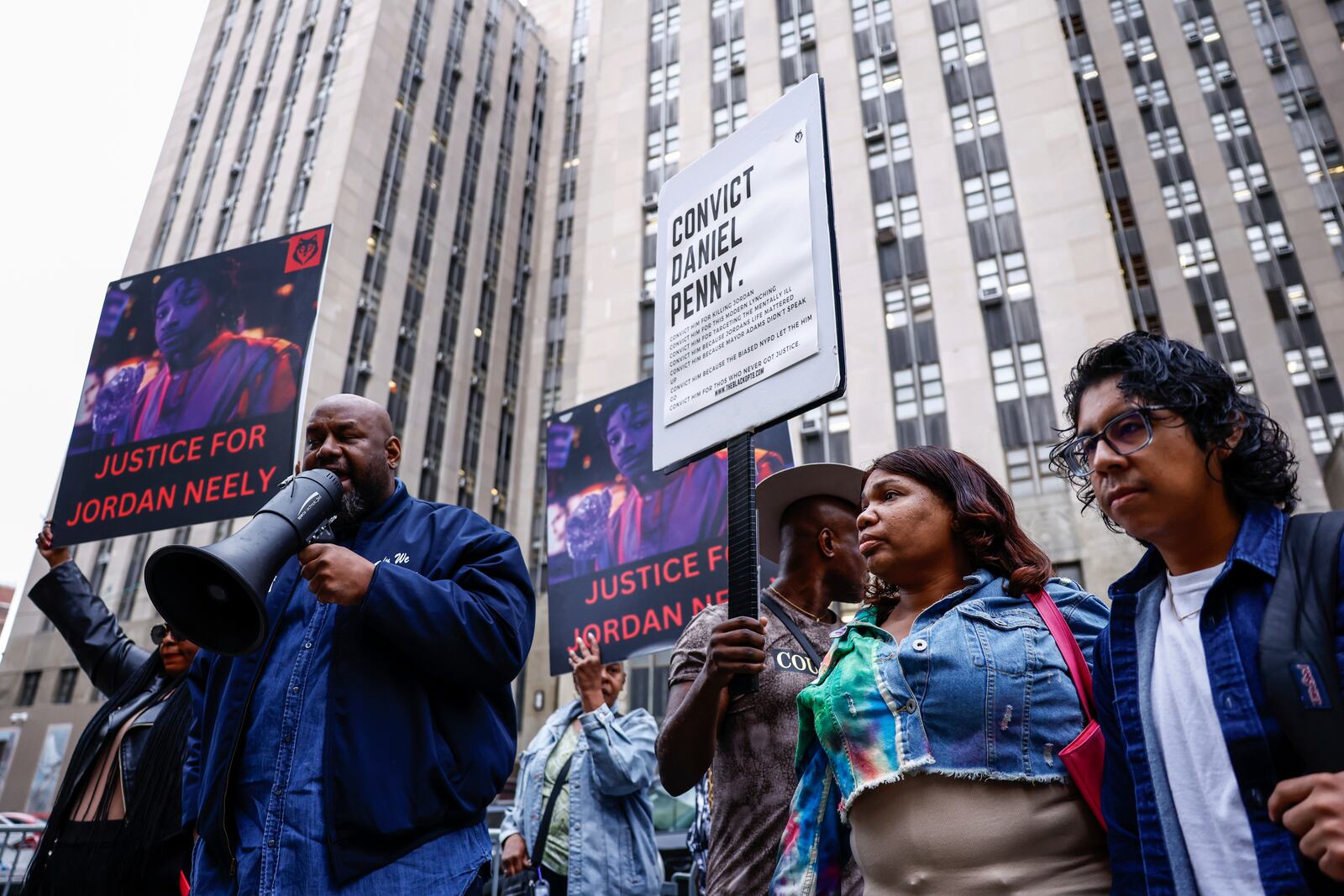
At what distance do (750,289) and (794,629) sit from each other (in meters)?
1.29

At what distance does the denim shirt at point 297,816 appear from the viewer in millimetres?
2359

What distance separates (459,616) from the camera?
101 inches

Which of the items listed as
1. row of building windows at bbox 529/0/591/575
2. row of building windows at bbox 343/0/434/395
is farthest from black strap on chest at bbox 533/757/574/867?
row of building windows at bbox 529/0/591/575

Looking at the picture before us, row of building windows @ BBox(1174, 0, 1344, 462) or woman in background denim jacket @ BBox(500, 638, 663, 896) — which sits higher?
row of building windows @ BBox(1174, 0, 1344, 462)

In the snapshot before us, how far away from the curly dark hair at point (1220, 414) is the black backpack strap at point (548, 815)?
413cm

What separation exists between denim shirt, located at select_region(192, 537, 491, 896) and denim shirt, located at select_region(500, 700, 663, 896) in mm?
2411

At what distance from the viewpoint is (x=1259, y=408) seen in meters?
2.10

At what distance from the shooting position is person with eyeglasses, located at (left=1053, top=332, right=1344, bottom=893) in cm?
163

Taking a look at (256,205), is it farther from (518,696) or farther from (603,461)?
(603,461)

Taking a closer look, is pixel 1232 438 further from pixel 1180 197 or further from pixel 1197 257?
pixel 1180 197

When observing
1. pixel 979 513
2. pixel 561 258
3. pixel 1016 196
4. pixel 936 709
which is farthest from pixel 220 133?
pixel 936 709

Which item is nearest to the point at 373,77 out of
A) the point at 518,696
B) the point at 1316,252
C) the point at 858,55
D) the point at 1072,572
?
the point at 858,55

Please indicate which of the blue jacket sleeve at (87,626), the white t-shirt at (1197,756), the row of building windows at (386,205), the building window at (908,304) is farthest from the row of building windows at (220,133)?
the white t-shirt at (1197,756)

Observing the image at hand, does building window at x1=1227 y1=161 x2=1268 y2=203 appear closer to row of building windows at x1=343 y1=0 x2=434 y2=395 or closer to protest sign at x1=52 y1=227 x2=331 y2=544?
row of building windows at x1=343 y1=0 x2=434 y2=395
